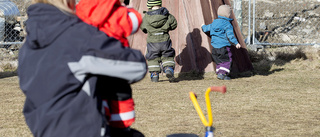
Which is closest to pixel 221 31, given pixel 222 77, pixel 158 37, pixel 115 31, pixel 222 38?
pixel 222 38

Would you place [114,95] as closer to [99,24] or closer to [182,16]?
[99,24]

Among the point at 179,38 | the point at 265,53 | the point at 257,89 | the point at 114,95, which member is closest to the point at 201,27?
the point at 179,38

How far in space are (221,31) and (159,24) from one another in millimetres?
1070

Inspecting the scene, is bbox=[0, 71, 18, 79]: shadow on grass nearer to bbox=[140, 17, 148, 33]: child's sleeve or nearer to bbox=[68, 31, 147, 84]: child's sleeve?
bbox=[140, 17, 148, 33]: child's sleeve

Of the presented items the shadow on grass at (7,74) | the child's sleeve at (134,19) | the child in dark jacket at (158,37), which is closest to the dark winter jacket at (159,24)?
the child in dark jacket at (158,37)

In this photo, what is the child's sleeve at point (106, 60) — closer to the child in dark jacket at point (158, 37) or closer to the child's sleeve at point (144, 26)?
the child in dark jacket at point (158, 37)

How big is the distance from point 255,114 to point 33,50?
3493 millimetres

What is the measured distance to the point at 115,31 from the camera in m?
1.96

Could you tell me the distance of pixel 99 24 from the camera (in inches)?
76.4

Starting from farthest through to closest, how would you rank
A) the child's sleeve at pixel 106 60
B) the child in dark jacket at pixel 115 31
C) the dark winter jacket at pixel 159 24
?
the dark winter jacket at pixel 159 24 → the child in dark jacket at pixel 115 31 → the child's sleeve at pixel 106 60

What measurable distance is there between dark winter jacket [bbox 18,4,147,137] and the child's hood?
5375 millimetres

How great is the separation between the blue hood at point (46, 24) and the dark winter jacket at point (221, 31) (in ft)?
19.1

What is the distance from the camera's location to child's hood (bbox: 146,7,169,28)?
286 inches

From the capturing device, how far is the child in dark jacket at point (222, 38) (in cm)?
757
